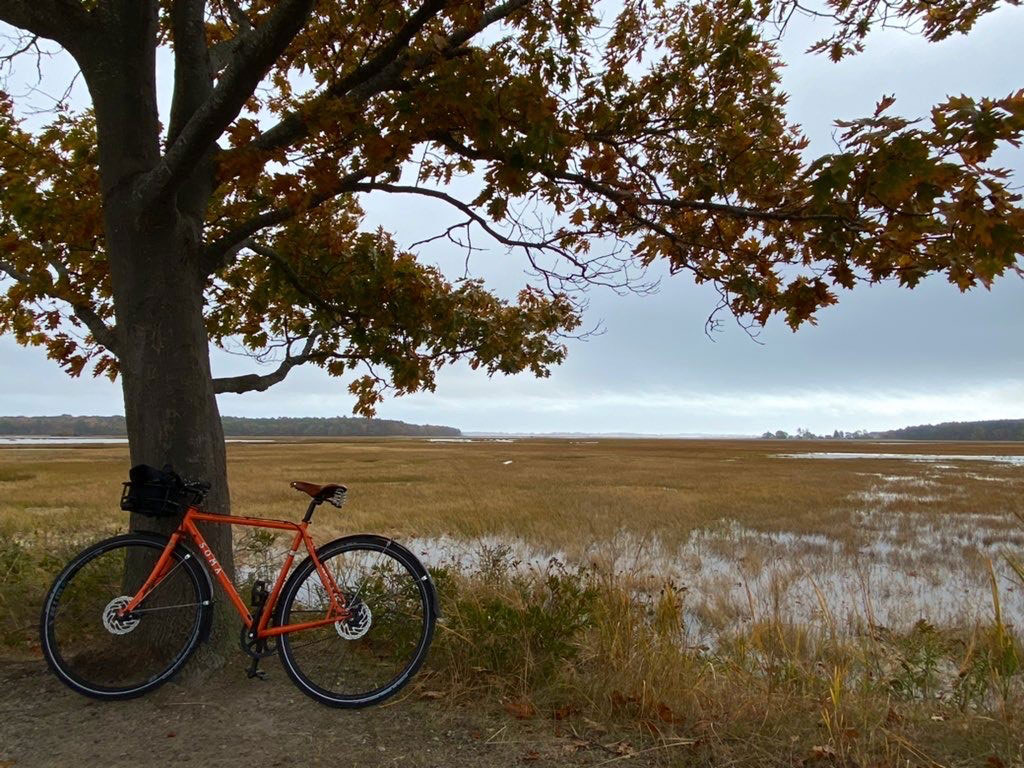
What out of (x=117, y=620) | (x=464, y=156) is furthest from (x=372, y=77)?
(x=117, y=620)

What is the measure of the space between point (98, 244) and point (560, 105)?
5700 mm

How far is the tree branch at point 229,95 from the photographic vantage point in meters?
3.67

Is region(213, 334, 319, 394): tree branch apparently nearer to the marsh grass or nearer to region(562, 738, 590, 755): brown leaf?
the marsh grass

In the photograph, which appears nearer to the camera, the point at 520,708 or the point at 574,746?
the point at 574,746

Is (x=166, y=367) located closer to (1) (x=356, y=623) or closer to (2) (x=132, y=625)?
(2) (x=132, y=625)

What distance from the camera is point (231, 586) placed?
411 centimetres

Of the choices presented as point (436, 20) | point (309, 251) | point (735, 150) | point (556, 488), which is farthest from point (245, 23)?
point (556, 488)

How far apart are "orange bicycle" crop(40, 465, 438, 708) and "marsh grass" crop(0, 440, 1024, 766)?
1.43 ft

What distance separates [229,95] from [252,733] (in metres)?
3.83

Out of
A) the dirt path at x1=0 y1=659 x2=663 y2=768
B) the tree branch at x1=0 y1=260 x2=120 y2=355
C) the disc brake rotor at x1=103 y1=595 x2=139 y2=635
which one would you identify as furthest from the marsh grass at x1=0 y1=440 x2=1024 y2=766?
the tree branch at x1=0 y1=260 x2=120 y2=355

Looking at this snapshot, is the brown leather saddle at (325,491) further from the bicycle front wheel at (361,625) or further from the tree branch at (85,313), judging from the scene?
the tree branch at (85,313)

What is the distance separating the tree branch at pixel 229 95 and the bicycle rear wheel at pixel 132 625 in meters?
2.40

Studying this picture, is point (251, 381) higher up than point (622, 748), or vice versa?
point (251, 381)

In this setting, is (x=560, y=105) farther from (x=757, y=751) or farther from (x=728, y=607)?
(x=728, y=607)
